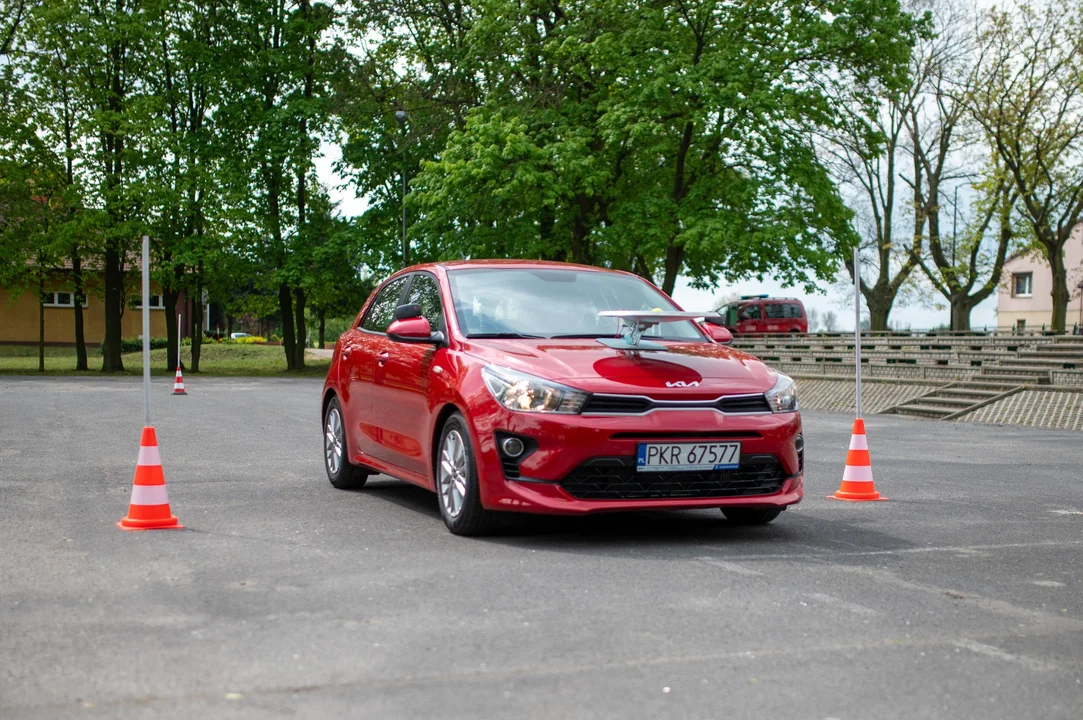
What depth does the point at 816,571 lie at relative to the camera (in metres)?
6.20

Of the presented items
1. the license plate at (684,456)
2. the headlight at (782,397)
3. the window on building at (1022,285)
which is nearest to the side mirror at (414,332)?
the license plate at (684,456)

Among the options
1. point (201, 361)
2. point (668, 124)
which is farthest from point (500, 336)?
point (201, 361)

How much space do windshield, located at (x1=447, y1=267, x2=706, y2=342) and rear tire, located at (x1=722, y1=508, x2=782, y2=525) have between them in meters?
1.13

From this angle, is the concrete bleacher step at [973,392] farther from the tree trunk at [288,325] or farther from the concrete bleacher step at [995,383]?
the tree trunk at [288,325]

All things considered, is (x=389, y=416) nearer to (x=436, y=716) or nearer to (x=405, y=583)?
(x=405, y=583)

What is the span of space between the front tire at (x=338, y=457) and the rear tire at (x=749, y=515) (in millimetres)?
2990

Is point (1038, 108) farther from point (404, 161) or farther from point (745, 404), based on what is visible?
point (745, 404)

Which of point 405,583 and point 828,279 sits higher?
point 828,279

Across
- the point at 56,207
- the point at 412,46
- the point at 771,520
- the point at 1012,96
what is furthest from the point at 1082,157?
the point at 771,520

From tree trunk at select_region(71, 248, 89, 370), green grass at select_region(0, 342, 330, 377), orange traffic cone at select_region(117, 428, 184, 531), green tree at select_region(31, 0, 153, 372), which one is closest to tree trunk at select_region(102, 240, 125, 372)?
green tree at select_region(31, 0, 153, 372)

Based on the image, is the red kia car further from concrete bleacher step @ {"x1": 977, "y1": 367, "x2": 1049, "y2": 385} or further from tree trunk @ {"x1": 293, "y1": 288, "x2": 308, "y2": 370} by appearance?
tree trunk @ {"x1": 293, "y1": 288, "x2": 308, "y2": 370}

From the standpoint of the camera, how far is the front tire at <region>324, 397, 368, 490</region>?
9.60 metres

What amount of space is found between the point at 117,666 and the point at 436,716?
1.24m

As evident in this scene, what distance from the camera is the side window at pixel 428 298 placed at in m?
8.22
